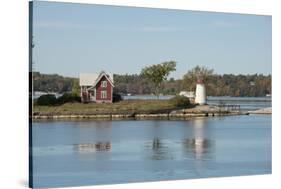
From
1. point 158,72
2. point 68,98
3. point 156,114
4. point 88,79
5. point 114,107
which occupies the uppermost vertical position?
point 158,72

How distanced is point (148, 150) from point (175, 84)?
3.41ft

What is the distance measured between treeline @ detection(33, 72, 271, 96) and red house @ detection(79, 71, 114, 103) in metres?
0.09

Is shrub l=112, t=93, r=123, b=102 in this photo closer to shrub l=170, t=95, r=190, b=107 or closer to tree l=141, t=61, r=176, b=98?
tree l=141, t=61, r=176, b=98

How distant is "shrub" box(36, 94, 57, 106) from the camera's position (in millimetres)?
9703

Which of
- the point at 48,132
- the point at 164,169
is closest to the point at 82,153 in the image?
the point at 48,132

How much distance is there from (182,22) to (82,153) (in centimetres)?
234

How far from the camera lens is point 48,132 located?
32.0 feet

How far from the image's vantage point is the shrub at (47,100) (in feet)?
31.8

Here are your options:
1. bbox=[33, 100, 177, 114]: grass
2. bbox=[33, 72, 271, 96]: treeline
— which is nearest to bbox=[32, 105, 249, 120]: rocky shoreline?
bbox=[33, 100, 177, 114]: grass

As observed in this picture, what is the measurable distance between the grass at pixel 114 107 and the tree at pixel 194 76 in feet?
1.20

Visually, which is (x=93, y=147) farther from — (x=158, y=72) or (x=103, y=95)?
(x=158, y=72)

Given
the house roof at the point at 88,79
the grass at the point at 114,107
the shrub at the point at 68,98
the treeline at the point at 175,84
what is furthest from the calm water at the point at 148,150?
the house roof at the point at 88,79

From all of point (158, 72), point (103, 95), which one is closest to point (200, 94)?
point (158, 72)

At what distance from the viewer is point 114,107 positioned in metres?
10.4
